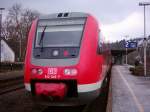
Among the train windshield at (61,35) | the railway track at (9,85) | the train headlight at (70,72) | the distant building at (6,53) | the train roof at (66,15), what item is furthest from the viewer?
the distant building at (6,53)

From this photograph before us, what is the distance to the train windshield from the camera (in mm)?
10289

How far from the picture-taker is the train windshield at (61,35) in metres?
10.3

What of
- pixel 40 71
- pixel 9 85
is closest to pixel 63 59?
pixel 40 71

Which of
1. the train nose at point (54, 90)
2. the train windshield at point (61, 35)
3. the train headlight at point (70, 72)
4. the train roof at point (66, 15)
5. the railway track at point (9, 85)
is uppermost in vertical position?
the train roof at point (66, 15)

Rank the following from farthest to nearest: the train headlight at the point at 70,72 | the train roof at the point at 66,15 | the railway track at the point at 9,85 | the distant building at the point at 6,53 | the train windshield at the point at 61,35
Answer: the distant building at the point at 6,53 → the railway track at the point at 9,85 → the train roof at the point at 66,15 → the train windshield at the point at 61,35 → the train headlight at the point at 70,72

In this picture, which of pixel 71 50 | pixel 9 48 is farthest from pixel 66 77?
pixel 9 48

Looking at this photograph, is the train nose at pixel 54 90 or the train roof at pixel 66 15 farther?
the train roof at pixel 66 15

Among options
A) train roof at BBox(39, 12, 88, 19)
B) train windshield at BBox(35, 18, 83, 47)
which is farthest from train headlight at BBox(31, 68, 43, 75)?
train roof at BBox(39, 12, 88, 19)

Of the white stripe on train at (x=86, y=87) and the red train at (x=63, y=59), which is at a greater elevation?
the red train at (x=63, y=59)

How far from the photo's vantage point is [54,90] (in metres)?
9.51

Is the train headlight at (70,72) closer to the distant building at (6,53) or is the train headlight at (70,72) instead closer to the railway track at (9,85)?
the railway track at (9,85)

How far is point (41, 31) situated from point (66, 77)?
1892 millimetres

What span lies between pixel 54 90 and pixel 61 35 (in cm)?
178

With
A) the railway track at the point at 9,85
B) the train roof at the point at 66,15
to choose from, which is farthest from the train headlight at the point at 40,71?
the railway track at the point at 9,85
